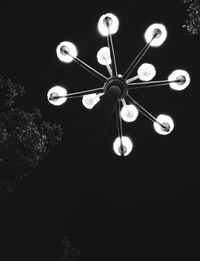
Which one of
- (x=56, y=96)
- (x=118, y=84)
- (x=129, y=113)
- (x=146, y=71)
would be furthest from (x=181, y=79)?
(x=56, y=96)

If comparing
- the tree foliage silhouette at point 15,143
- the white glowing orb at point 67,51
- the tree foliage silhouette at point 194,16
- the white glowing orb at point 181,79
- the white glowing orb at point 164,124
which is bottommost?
the tree foliage silhouette at point 15,143

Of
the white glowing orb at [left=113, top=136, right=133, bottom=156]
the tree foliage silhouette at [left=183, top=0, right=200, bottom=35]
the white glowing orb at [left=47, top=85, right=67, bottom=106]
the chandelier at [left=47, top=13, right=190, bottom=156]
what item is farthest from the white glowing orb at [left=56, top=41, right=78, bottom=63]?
the tree foliage silhouette at [left=183, top=0, right=200, bottom=35]

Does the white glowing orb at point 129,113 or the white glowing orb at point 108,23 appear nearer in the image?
the white glowing orb at point 108,23

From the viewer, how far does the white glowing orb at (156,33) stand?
6.21m

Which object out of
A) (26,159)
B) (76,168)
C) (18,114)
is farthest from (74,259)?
(76,168)

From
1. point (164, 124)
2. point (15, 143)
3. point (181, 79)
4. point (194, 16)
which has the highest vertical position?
point (194, 16)

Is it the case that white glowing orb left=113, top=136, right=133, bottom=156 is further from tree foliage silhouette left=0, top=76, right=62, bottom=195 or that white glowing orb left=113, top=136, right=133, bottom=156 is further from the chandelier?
Answer: tree foliage silhouette left=0, top=76, right=62, bottom=195

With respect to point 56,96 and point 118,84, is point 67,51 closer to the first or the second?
point 56,96

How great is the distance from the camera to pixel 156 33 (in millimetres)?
6262

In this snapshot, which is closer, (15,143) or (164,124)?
(164,124)

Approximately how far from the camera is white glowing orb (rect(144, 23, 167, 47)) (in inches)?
245

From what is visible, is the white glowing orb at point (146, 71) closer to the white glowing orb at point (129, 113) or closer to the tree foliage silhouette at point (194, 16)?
the white glowing orb at point (129, 113)

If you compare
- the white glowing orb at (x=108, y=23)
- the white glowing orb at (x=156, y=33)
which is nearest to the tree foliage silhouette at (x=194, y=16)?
the white glowing orb at (x=156, y=33)

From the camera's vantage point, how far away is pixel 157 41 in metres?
6.31
